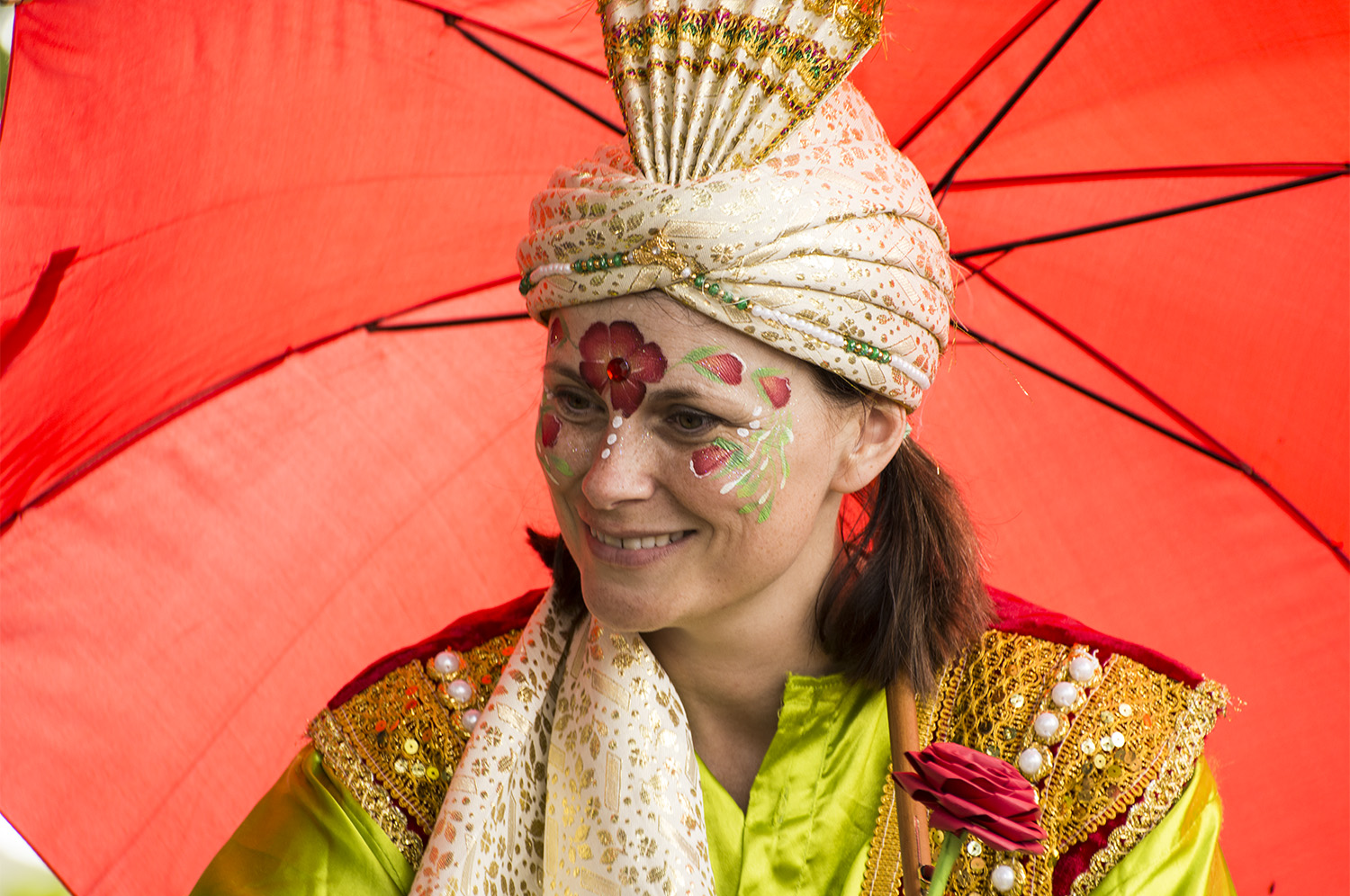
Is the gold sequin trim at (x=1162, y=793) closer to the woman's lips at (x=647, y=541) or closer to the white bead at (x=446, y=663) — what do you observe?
the woman's lips at (x=647, y=541)

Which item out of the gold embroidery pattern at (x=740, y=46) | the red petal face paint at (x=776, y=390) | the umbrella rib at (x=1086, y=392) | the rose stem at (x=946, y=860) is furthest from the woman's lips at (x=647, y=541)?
the umbrella rib at (x=1086, y=392)

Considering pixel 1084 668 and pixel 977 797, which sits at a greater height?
pixel 977 797

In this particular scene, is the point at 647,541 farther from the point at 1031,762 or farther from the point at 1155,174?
the point at 1155,174

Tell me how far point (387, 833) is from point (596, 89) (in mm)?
1688

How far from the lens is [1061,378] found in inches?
123

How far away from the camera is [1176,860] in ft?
7.58

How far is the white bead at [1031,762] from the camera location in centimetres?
240

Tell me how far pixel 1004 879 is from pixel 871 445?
827 mm

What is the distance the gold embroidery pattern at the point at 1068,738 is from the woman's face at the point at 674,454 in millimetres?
506

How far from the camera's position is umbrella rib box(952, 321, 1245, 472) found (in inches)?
122

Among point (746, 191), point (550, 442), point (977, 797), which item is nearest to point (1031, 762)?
point (977, 797)

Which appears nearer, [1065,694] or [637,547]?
[637,547]

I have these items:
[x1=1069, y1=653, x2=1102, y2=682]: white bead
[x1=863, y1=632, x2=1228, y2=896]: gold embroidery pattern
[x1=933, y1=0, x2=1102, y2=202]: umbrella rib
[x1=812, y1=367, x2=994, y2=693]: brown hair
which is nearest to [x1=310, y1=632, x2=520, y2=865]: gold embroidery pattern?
[x1=812, y1=367, x2=994, y2=693]: brown hair

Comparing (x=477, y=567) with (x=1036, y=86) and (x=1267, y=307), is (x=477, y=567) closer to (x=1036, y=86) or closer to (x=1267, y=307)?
(x=1036, y=86)
